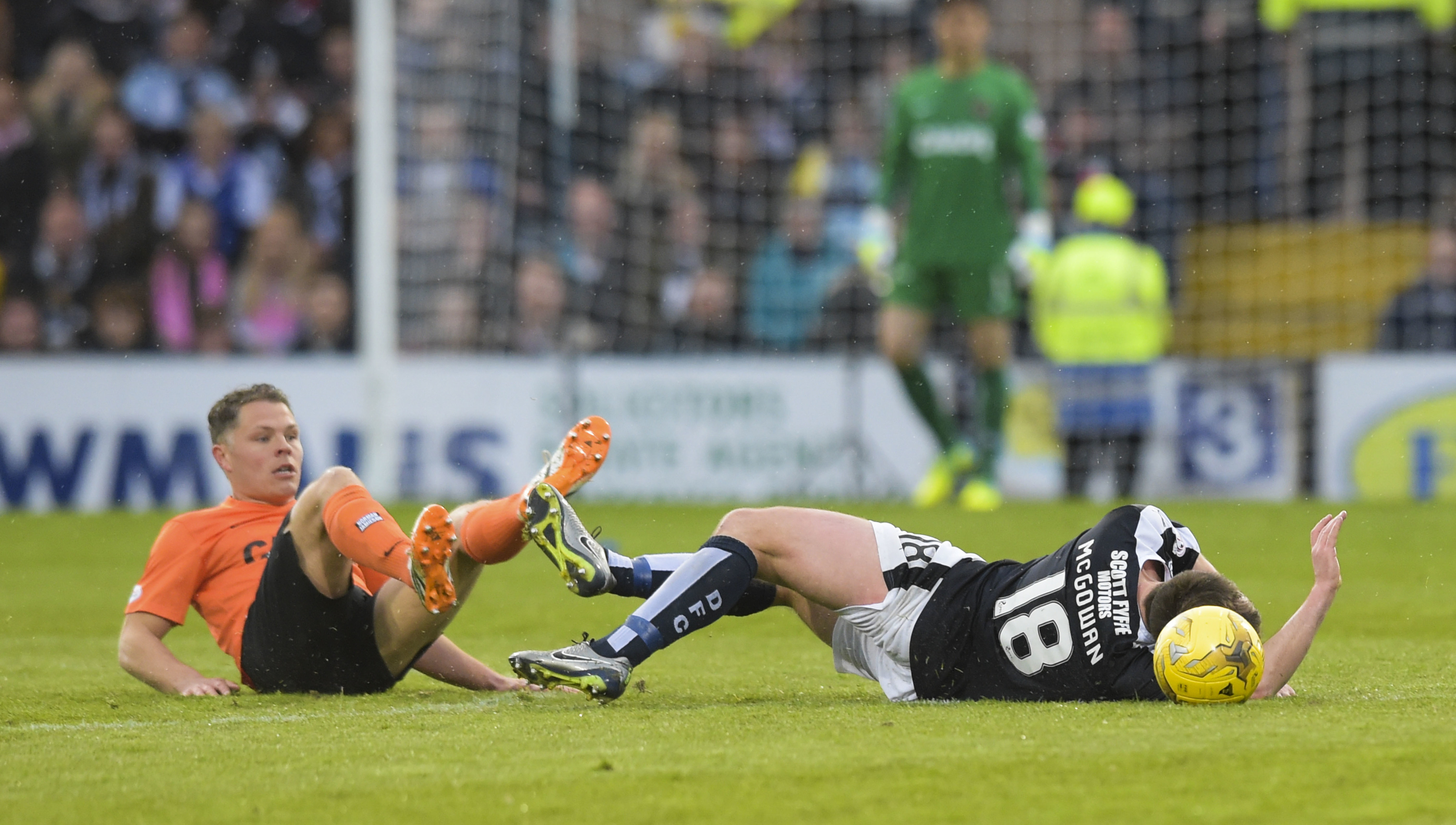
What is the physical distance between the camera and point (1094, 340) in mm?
13227

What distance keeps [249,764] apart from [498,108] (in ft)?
33.8

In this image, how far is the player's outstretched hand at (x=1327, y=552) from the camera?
13.6ft

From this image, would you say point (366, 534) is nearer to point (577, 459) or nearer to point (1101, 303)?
point (577, 459)

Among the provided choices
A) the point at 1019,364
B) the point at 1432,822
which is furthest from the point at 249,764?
the point at 1019,364

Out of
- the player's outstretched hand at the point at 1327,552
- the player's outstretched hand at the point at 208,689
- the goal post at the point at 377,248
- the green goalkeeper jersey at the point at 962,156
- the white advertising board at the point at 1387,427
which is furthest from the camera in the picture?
the white advertising board at the point at 1387,427

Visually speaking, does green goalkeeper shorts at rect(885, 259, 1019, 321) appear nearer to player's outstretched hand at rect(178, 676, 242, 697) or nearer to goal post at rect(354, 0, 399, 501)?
goal post at rect(354, 0, 399, 501)

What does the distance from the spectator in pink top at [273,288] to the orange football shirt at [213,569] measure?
8.77m

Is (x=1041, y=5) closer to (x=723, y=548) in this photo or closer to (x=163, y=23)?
(x=163, y=23)

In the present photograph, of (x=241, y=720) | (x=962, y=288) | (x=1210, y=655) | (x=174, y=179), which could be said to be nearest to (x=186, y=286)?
(x=174, y=179)

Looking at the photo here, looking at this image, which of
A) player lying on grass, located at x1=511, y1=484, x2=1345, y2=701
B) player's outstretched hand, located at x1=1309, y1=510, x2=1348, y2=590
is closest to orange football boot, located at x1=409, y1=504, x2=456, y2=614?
player lying on grass, located at x1=511, y1=484, x2=1345, y2=701

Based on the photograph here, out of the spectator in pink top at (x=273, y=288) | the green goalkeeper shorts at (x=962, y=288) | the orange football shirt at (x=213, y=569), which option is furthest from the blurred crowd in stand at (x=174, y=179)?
the orange football shirt at (x=213, y=569)

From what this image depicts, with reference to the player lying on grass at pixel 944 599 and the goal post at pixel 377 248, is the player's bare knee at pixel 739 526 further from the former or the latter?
the goal post at pixel 377 248

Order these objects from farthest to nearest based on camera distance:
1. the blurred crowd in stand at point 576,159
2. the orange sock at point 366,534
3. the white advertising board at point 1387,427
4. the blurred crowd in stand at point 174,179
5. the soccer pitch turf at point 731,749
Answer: the blurred crowd in stand at point 174,179 → the blurred crowd in stand at point 576,159 → the white advertising board at point 1387,427 → the orange sock at point 366,534 → the soccer pitch turf at point 731,749

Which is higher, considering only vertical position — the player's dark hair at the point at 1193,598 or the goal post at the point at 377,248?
the goal post at the point at 377,248
